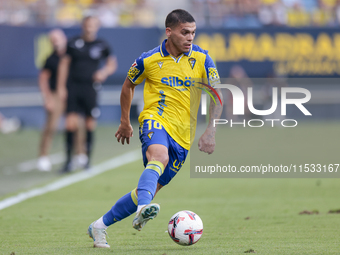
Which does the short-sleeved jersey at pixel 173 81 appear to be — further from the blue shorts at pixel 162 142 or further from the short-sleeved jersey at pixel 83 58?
the short-sleeved jersey at pixel 83 58

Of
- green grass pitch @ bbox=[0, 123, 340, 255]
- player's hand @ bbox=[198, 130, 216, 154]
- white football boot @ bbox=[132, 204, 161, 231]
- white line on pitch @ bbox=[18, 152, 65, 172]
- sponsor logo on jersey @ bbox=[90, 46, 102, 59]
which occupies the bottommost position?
white line on pitch @ bbox=[18, 152, 65, 172]

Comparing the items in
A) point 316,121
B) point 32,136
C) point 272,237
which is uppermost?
point 272,237

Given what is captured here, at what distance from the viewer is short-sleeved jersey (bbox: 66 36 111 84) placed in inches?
439

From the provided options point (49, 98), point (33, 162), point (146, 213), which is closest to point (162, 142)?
point (146, 213)

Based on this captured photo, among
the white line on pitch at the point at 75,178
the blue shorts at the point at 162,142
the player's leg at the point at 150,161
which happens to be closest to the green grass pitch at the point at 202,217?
the white line on pitch at the point at 75,178

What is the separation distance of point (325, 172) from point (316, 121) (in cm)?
1377

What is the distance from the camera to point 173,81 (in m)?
5.19

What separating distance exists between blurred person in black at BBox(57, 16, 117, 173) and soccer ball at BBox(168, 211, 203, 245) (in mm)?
6348

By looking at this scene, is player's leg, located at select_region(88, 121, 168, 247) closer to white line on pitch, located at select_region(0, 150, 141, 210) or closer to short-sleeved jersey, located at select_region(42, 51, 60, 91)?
white line on pitch, located at select_region(0, 150, 141, 210)

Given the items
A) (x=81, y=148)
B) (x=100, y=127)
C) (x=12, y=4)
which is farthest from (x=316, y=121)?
(x=81, y=148)

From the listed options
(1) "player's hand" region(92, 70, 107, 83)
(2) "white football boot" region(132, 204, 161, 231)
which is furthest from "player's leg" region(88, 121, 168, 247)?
(1) "player's hand" region(92, 70, 107, 83)

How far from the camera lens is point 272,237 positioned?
5.36 m

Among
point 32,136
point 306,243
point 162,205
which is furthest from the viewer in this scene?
point 32,136

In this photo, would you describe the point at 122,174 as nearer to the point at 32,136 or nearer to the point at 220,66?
the point at 32,136
